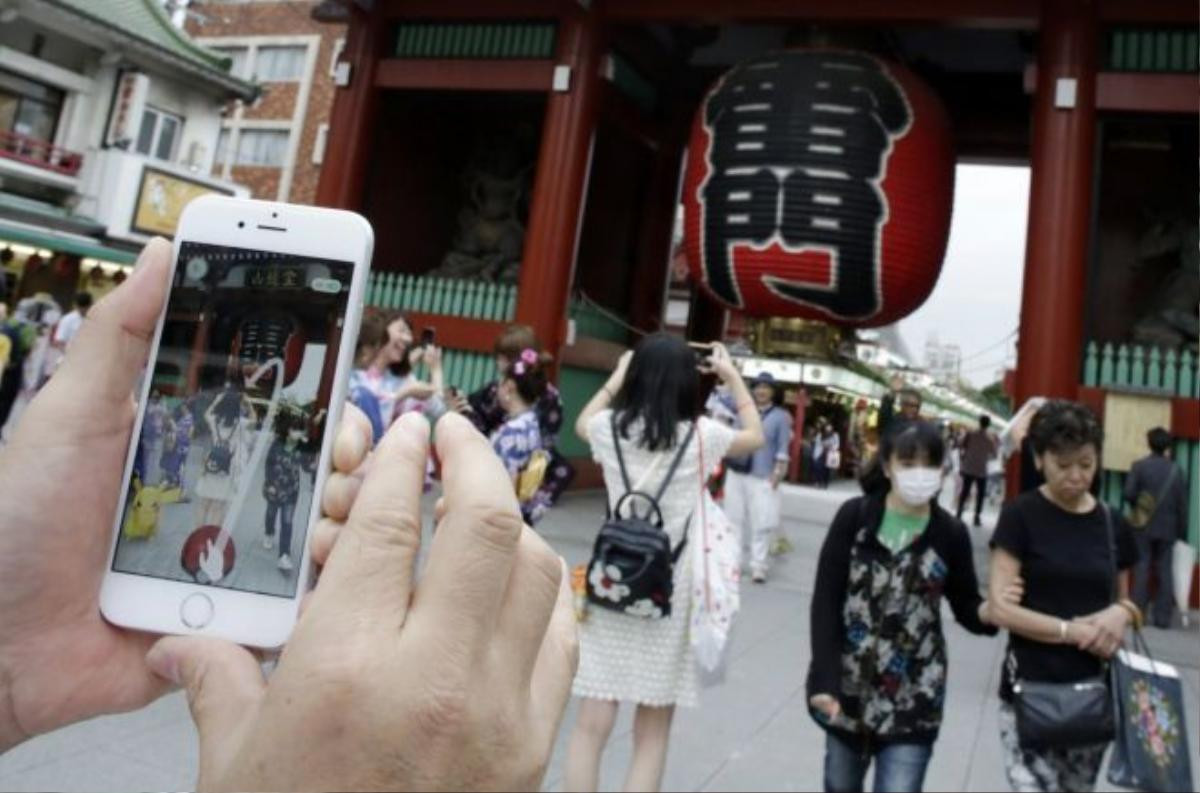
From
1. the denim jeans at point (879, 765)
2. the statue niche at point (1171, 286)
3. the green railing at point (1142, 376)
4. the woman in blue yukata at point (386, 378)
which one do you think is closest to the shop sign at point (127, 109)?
the woman in blue yukata at point (386, 378)

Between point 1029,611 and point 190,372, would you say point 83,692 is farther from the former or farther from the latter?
point 1029,611

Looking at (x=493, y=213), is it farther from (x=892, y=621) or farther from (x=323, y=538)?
(x=323, y=538)

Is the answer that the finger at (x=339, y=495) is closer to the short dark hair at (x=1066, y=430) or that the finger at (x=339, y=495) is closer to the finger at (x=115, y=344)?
the finger at (x=115, y=344)

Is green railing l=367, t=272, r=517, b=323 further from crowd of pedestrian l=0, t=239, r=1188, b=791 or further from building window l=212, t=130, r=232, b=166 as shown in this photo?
building window l=212, t=130, r=232, b=166

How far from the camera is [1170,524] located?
3141 mm

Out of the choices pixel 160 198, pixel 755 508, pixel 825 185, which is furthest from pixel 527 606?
pixel 825 185

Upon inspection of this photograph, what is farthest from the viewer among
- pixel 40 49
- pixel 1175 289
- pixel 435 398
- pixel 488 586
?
pixel 1175 289

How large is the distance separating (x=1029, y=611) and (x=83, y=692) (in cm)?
181

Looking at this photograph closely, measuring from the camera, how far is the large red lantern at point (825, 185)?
6.09 meters

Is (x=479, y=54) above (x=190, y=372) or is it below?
above

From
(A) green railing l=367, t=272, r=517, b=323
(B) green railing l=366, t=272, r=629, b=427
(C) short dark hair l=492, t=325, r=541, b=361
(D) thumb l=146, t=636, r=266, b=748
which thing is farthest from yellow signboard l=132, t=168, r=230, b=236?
(A) green railing l=367, t=272, r=517, b=323

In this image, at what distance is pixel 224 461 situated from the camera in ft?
2.25

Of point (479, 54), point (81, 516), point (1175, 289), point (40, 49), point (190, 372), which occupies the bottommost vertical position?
point (81, 516)

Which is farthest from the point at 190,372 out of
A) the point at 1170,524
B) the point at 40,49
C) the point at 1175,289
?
the point at 1175,289
